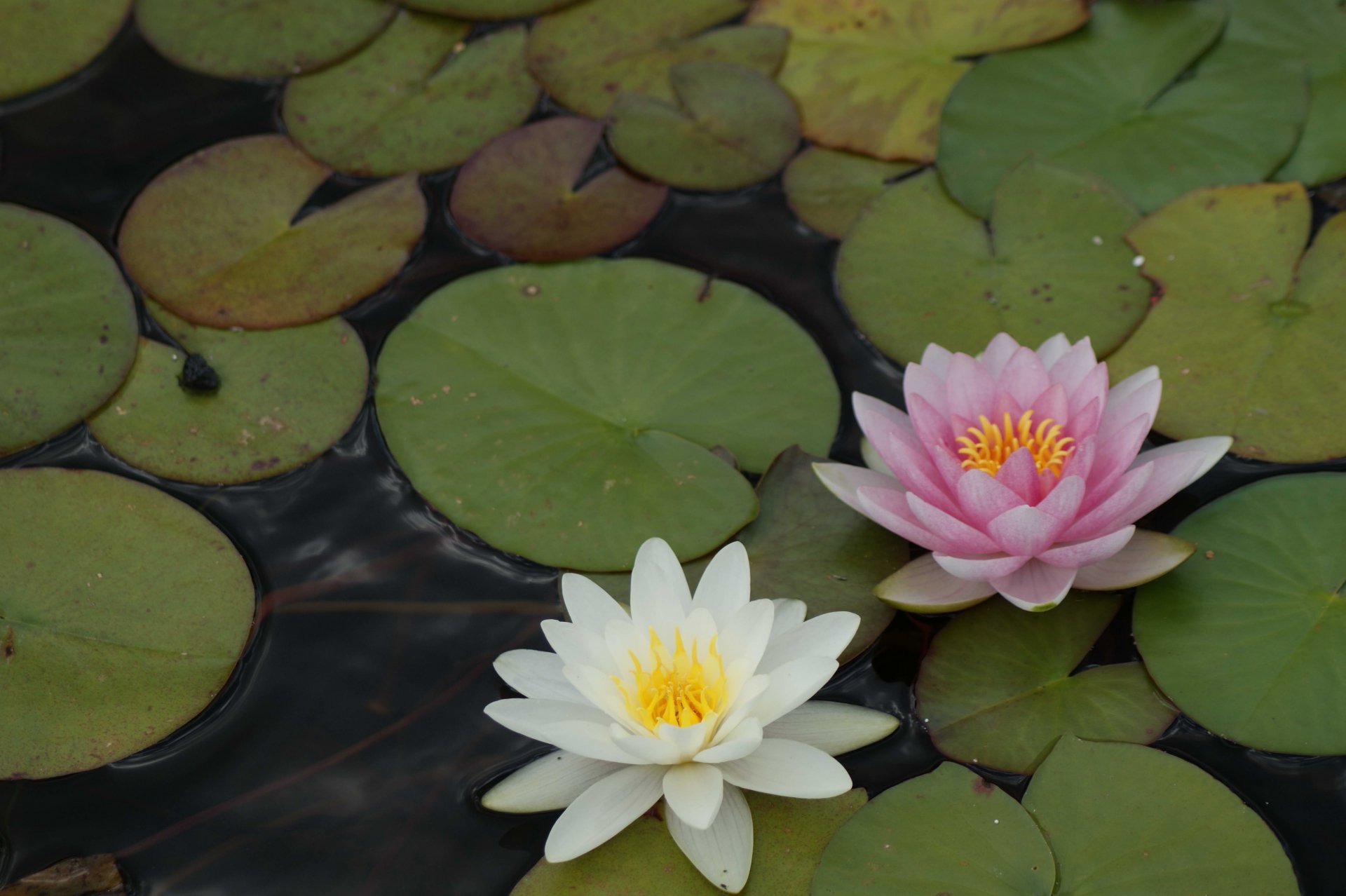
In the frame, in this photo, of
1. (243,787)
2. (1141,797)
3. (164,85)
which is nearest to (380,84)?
(164,85)

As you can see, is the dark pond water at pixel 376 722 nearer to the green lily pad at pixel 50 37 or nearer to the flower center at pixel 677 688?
the flower center at pixel 677 688

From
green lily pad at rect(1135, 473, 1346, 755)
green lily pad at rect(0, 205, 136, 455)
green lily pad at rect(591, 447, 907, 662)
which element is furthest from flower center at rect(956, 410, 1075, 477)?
green lily pad at rect(0, 205, 136, 455)

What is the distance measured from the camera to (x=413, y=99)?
3721 mm

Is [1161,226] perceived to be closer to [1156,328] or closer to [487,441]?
[1156,328]

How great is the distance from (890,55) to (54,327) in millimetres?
2964

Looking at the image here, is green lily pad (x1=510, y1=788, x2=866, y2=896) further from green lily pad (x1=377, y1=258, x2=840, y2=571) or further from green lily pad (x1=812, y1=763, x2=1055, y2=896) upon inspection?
green lily pad (x1=377, y1=258, x2=840, y2=571)

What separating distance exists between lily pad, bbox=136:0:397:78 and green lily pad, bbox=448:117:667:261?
82 centimetres

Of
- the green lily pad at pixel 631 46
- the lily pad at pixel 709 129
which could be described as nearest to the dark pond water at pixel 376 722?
the lily pad at pixel 709 129

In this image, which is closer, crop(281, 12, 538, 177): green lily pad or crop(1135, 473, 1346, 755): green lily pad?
crop(1135, 473, 1346, 755): green lily pad

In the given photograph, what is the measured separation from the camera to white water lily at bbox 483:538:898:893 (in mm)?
2125

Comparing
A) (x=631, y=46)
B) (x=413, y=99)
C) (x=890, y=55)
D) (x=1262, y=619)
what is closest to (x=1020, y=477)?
(x=1262, y=619)

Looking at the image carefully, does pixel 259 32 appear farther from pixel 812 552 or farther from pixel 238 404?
pixel 812 552

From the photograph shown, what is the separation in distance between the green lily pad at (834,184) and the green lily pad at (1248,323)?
0.86m

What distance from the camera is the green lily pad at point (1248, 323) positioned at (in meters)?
2.80
